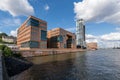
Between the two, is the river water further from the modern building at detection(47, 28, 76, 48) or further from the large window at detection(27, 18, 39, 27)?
the modern building at detection(47, 28, 76, 48)

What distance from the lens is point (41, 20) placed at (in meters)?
112

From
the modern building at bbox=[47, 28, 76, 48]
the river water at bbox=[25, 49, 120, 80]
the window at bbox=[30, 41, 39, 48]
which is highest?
the modern building at bbox=[47, 28, 76, 48]

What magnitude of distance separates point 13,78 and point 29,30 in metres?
78.9


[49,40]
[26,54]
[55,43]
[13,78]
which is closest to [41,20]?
[26,54]

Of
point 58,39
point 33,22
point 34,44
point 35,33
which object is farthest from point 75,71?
point 58,39

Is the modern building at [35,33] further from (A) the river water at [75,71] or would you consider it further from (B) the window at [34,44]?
(A) the river water at [75,71]

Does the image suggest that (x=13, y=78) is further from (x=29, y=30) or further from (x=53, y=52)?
(x=53, y=52)

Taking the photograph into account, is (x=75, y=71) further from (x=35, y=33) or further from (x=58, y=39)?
(x=58, y=39)

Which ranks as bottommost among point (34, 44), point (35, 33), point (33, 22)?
point (34, 44)

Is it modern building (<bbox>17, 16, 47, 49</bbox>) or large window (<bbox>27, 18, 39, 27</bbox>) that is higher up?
large window (<bbox>27, 18, 39, 27</bbox>)

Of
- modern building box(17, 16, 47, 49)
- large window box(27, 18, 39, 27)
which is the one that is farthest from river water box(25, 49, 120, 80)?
large window box(27, 18, 39, 27)

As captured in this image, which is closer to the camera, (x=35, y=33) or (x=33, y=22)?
(x=33, y=22)

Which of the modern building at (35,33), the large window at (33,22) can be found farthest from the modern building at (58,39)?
the large window at (33,22)

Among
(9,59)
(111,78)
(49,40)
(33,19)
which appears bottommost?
(111,78)
